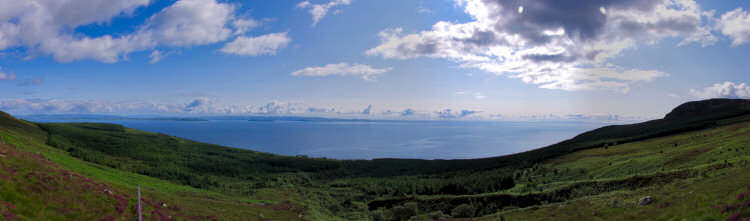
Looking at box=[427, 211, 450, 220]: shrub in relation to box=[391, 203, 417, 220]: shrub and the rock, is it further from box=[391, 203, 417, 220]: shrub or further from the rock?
the rock

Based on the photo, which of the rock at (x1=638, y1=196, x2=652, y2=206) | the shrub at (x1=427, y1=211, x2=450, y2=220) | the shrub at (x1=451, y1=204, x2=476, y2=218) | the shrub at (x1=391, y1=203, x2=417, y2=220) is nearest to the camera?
the rock at (x1=638, y1=196, x2=652, y2=206)

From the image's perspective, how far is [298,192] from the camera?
69.2 m

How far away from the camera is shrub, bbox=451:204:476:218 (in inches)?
1344

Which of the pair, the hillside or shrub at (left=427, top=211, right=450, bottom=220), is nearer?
the hillside

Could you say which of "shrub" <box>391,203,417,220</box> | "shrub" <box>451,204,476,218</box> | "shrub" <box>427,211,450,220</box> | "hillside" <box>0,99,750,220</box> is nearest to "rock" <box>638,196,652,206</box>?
"hillside" <box>0,99,750,220</box>

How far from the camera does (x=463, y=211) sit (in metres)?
34.8

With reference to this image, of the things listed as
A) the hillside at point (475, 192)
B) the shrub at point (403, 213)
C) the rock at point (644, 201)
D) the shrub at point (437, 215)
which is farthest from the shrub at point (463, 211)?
the rock at point (644, 201)

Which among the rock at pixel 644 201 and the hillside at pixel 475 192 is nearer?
the hillside at pixel 475 192

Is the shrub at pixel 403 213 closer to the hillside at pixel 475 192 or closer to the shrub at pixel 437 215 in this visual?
the hillside at pixel 475 192

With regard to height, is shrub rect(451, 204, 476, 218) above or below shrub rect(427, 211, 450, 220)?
above

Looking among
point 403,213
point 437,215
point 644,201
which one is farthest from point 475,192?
point 644,201

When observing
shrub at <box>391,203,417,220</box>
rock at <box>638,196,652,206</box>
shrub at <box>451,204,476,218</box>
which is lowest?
shrub at <box>391,203,417,220</box>

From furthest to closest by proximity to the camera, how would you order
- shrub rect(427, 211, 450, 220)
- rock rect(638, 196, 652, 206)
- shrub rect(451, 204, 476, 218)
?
shrub rect(427, 211, 450, 220)
shrub rect(451, 204, 476, 218)
rock rect(638, 196, 652, 206)

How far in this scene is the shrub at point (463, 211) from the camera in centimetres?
3412
